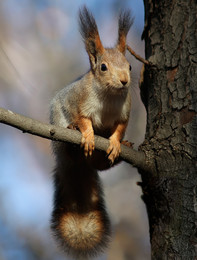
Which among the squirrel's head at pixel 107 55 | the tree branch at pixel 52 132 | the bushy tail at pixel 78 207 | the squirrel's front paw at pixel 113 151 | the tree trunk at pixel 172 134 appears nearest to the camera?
the tree branch at pixel 52 132

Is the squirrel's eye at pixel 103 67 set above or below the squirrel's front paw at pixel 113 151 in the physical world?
above

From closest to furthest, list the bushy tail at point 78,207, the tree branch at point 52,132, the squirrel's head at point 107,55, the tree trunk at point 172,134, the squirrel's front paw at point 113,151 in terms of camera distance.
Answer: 1. the tree branch at point 52,132
2. the tree trunk at point 172,134
3. the squirrel's front paw at point 113,151
4. the squirrel's head at point 107,55
5. the bushy tail at point 78,207

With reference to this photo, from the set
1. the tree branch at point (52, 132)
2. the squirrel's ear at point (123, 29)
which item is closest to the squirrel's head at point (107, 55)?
the squirrel's ear at point (123, 29)

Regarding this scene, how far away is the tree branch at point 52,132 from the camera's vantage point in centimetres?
190

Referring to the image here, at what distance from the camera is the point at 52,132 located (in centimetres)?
195

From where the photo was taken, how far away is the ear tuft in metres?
2.86

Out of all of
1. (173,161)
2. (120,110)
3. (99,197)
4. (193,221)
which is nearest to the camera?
(193,221)

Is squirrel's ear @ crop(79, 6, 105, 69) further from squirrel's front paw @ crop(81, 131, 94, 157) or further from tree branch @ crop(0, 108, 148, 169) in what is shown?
tree branch @ crop(0, 108, 148, 169)

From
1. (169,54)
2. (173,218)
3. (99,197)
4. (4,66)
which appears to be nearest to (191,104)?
(169,54)

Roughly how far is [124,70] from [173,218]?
1.06m

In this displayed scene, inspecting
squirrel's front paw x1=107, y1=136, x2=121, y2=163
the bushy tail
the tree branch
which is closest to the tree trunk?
the tree branch

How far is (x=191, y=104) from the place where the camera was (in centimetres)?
211

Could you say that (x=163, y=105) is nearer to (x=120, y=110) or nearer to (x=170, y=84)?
(x=170, y=84)

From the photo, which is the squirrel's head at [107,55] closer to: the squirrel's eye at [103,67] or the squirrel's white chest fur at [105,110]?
the squirrel's eye at [103,67]
